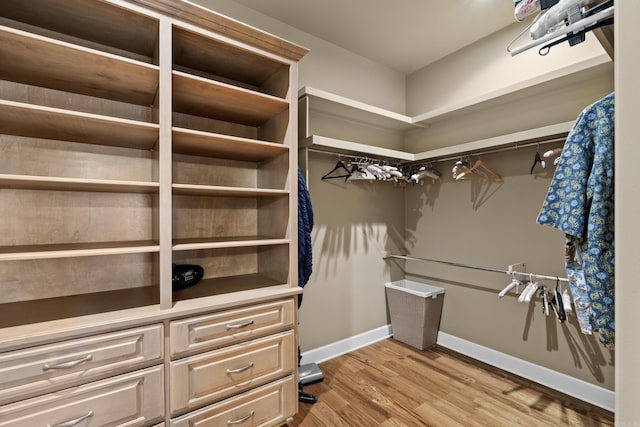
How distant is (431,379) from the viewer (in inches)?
88.1

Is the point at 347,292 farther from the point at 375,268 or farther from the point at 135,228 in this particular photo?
the point at 135,228

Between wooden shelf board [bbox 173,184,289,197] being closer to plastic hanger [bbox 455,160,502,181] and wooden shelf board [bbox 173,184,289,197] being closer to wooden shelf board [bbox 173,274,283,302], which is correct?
wooden shelf board [bbox 173,274,283,302]

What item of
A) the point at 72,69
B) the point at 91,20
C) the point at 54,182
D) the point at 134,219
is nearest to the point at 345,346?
the point at 134,219

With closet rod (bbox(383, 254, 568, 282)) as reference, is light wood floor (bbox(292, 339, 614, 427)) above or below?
below

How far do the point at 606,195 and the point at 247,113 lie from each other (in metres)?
1.78

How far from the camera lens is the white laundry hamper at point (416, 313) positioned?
2.68m

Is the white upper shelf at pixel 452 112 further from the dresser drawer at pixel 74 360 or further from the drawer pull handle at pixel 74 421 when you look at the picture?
the drawer pull handle at pixel 74 421

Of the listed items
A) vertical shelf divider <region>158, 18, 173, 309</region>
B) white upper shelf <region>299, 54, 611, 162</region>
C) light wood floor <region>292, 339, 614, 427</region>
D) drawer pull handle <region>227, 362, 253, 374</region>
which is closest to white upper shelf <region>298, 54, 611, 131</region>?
white upper shelf <region>299, 54, 611, 162</region>

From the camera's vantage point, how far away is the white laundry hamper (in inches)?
105

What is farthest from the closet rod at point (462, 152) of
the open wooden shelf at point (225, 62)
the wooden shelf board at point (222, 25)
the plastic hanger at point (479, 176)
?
the wooden shelf board at point (222, 25)

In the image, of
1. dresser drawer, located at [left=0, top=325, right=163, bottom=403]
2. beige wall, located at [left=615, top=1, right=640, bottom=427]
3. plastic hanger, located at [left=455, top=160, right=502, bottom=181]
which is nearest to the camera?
beige wall, located at [left=615, top=1, right=640, bottom=427]

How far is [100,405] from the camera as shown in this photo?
1.22 metres

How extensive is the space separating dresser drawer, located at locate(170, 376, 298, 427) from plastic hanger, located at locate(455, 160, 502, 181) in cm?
205

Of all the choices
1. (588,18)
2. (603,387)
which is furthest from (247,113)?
(603,387)
